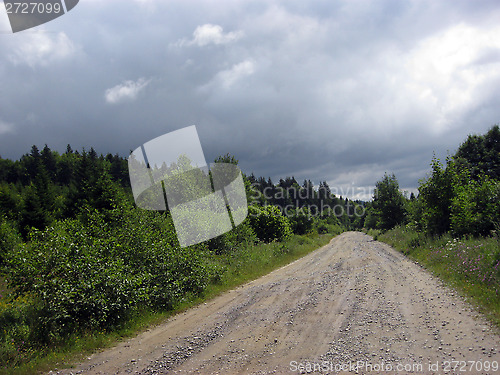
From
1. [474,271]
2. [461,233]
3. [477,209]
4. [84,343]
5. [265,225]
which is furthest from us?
[265,225]

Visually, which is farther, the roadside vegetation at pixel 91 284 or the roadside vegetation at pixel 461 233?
the roadside vegetation at pixel 461 233

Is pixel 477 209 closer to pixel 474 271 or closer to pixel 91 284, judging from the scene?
pixel 474 271

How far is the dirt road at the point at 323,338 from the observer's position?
18.4 ft

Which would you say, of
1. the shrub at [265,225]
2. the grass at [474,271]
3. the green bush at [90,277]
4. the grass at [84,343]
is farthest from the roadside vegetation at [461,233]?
the shrub at [265,225]

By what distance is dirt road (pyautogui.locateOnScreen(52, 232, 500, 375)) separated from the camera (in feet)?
18.4

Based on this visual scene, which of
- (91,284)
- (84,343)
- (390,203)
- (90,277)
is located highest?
(90,277)

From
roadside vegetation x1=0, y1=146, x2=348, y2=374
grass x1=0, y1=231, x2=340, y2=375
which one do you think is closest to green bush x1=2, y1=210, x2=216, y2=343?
roadside vegetation x1=0, y1=146, x2=348, y2=374

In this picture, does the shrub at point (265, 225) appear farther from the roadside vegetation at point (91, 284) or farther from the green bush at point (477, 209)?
the green bush at point (477, 209)

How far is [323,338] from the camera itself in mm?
6871

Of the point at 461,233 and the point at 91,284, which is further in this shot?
the point at 461,233

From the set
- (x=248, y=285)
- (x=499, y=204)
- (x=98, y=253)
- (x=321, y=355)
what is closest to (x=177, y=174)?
(x=248, y=285)

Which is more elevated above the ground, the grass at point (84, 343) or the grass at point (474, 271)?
the grass at point (84, 343)

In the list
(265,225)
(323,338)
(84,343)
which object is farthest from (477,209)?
(265,225)

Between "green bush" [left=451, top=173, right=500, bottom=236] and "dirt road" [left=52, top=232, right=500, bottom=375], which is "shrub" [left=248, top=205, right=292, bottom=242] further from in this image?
"dirt road" [left=52, top=232, right=500, bottom=375]
